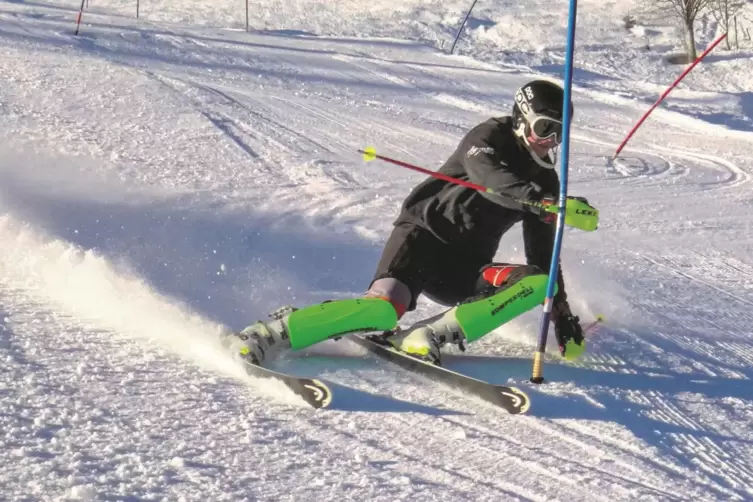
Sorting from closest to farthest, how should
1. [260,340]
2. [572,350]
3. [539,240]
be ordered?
[260,340], [572,350], [539,240]

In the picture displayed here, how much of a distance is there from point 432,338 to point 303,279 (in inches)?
75.9

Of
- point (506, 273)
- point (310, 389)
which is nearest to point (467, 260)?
point (506, 273)

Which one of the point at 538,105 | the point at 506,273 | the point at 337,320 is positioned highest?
the point at 538,105

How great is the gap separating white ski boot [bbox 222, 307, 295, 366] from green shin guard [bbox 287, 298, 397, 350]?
0.05 m

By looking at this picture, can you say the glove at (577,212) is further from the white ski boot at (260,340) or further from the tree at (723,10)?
the tree at (723,10)

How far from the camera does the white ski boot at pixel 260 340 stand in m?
4.12

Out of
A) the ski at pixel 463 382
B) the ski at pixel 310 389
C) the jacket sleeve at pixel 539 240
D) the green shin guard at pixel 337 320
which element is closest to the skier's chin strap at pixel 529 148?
the jacket sleeve at pixel 539 240

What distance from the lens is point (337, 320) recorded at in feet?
14.0

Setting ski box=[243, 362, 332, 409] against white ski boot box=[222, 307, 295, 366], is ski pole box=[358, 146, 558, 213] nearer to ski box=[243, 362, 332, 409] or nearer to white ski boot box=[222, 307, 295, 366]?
white ski boot box=[222, 307, 295, 366]

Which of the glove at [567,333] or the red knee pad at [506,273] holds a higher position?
the red knee pad at [506,273]

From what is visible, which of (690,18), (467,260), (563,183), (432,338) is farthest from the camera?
(690,18)

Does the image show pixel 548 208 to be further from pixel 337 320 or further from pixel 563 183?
pixel 337 320

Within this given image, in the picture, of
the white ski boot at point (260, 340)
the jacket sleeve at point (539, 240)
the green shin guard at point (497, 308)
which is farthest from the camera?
the jacket sleeve at point (539, 240)

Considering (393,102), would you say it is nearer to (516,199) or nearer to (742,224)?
(742,224)
